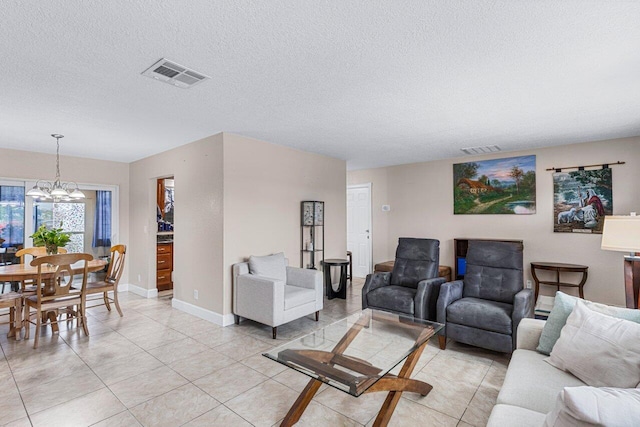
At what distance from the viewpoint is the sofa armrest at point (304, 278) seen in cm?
404

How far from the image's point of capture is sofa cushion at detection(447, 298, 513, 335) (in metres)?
2.92

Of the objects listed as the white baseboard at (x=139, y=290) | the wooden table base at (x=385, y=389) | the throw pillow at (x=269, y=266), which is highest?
the throw pillow at (x=269, y=266)

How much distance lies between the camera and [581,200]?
179 inches

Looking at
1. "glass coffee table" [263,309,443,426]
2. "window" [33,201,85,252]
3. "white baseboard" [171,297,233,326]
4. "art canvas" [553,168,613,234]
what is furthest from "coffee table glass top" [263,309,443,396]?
"window" [33,201,85,252]

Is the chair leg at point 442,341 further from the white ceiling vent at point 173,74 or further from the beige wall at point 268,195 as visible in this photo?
the white ceiling vent at point 173,74

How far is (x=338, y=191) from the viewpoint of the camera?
583 centimetres

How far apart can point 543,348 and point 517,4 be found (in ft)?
6.60

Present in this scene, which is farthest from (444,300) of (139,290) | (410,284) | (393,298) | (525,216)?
(139,290)

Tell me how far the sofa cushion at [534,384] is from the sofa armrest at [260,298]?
225 cm

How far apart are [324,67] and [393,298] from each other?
100 inches

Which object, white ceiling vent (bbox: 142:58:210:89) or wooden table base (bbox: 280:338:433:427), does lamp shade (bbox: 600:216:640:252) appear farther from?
white ceiling vent (bbox: 142:58:210:89)

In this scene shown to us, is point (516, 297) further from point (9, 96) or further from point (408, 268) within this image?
point (9, 96)

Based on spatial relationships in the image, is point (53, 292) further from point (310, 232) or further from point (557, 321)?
point (557, 321)

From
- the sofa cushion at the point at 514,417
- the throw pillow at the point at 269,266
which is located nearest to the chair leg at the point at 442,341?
the sofa cushion at the point at 514,417
